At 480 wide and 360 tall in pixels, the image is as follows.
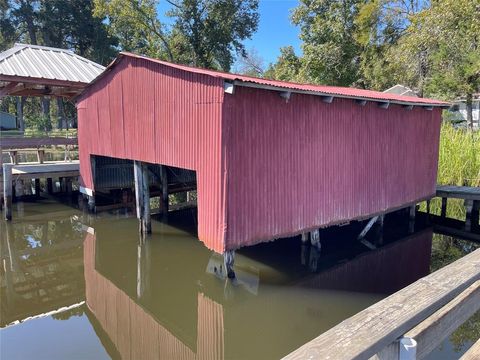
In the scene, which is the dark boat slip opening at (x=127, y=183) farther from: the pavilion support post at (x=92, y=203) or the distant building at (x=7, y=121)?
the distant building at (x=7, y=121)

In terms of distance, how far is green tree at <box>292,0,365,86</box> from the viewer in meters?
24.6

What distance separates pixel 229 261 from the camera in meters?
7.37

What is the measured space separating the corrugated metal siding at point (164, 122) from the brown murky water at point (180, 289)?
4.09ft

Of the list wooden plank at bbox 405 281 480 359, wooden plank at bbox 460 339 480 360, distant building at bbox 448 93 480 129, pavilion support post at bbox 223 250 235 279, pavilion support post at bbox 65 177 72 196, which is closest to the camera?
wooden plank at bbox 405 281 480 359

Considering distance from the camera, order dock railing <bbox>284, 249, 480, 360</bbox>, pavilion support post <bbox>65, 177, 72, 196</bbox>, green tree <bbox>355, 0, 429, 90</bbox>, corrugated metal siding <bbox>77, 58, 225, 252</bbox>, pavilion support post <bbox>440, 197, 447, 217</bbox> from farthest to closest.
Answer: green tree <bbox>355, 0, 429, 90</bbox>
pavilion support post <bbox>65, 177, 72, 196</bbox>
pavilion support post <bbox>440, 197, 447, 217</bbox>
corrugated metal siding <bbox>77, 58, 225, 252</bbox>
dock railing <bbox>284, 249, 480, 360</bbox>

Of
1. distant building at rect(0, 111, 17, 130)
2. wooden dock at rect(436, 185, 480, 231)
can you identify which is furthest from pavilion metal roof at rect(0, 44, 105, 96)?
distant building at rect(0, 111, 17, 130)

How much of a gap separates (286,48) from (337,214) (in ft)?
68.4

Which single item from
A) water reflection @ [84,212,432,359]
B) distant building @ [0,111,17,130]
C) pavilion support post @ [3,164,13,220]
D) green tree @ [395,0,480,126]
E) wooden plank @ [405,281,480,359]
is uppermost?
green tree @ [395,0,480,126]

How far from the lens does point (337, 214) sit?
356 inches

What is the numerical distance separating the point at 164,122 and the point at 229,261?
354 cm

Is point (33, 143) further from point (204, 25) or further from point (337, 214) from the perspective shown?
point (204, 25)

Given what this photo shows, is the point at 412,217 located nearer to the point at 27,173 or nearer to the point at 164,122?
the point at 164,122

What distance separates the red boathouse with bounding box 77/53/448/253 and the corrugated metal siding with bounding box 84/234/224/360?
136 cm

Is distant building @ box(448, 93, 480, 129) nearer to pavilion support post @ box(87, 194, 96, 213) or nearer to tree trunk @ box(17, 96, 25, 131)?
pavilion support post @ box(87, 194, 96, 213)
